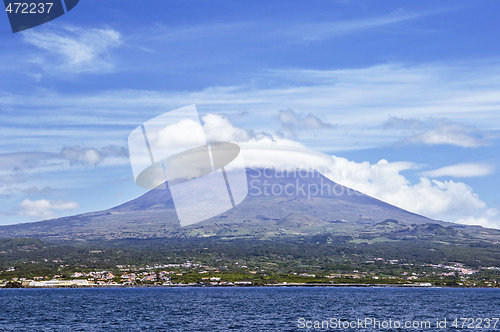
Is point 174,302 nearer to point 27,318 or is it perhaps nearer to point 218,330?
point 27,318

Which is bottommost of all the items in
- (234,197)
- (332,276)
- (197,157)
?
(332,276)

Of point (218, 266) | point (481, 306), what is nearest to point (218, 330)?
point (481, 306)

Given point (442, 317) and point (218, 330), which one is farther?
point (442, 317)

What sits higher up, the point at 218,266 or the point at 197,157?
the point at 197,157

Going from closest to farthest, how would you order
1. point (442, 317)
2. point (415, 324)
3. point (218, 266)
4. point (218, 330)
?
point (218, 330)
point (415, 324)
point (442, 317)
point (218, 266)

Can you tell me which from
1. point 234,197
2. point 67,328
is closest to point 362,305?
point 67,328

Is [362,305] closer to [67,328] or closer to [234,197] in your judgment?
[67,328]

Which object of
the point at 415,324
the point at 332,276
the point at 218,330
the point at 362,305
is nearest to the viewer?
the point at 218,330

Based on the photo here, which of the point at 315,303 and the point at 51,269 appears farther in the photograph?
the point at 51,269

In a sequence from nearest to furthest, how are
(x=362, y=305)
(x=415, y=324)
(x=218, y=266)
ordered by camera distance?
(x=415, y=324) → (x=362, y=305) → (x=218, y=266)
